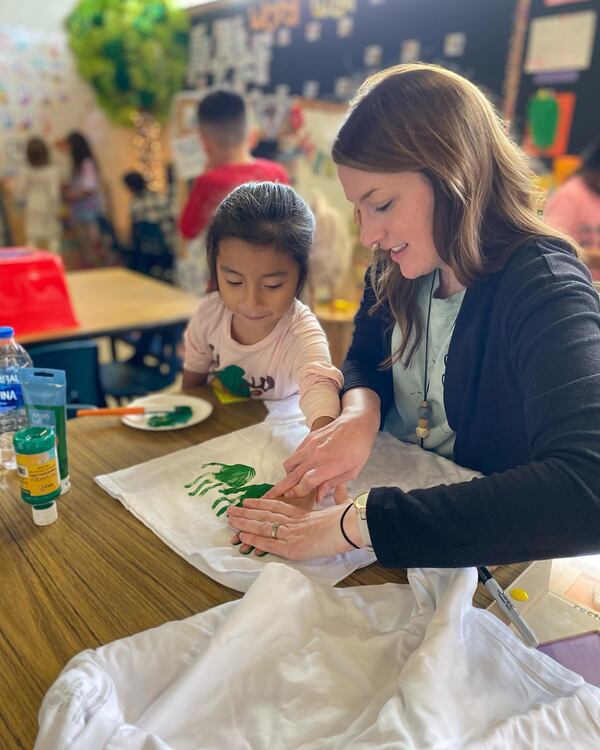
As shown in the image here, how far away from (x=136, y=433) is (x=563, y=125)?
2.43 m

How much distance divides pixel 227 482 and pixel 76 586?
0.29 metres

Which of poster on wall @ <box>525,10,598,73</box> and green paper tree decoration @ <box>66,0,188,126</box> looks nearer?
poster on wall @ <box>525,10,598,73</box>

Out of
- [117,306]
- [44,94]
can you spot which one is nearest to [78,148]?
[44,94]

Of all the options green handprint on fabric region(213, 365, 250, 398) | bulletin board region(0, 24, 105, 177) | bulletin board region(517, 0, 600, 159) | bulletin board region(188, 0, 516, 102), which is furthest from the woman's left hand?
bulletin board region(0, 24, 105, 177)

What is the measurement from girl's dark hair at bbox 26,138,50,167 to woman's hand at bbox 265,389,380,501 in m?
5.18

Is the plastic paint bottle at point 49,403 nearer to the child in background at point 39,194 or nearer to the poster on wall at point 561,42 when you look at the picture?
the poster on wall at point 561,42

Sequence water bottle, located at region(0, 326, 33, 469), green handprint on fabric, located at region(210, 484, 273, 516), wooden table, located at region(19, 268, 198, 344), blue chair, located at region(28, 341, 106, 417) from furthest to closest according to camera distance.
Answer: wooden table, located at region(19, 268, 198, 344), blue chair, located at region(28, 341, 106, 417), water bottle, located at region(0, 326, 33, 469), green handprint on fabric, located at region(210, 484, 273, 516)

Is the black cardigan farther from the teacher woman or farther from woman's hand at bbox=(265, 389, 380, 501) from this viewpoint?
woman's hand at bbox=(265, 389, 380, 501)

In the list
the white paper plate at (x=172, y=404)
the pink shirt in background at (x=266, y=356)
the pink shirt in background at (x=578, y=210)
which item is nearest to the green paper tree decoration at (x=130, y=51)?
the pink shirt in background at (x=578, y=210)

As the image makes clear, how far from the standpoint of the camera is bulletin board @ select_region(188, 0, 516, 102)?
2893 mm

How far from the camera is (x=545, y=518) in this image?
0.67 metres

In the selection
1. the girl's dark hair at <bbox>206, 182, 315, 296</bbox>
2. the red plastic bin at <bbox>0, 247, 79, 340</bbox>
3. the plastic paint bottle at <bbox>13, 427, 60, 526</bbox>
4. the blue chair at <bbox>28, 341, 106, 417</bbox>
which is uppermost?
the girl's dark hair at <bbox>206, 182, 315, 296</bbox>

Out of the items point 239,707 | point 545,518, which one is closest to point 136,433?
point 239,707

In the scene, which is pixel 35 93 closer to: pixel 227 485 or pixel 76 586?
pixel 227 485
